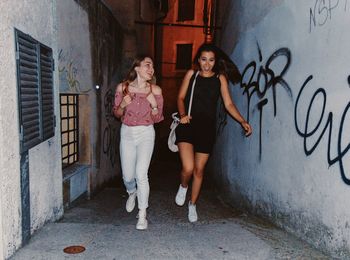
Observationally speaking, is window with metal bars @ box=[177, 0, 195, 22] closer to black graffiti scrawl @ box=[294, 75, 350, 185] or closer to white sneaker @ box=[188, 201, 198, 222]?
white sneaker @ box=[188, 201, 198, 222]

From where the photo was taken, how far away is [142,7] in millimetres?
11914

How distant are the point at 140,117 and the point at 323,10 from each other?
1.99 metres

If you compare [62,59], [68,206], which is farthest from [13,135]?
[68,206]

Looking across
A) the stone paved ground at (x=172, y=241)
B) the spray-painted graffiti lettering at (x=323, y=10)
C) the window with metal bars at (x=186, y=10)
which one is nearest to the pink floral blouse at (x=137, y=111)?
the stone paved ground at (x=172, y=241)

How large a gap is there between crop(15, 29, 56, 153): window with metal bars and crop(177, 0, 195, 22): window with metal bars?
61.7 feet

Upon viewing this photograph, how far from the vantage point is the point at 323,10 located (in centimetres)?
305

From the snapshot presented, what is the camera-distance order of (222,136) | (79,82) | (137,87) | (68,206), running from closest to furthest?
(137,87) < (68,206) < (79,82) < (222,136)

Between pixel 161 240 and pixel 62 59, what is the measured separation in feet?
8.95

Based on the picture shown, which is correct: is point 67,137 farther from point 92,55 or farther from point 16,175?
point 16,175

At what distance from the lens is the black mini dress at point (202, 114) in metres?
3.78

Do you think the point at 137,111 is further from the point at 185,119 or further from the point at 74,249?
the point at 74,249

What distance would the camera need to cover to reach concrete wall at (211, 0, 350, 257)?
→ 2787 millimetres

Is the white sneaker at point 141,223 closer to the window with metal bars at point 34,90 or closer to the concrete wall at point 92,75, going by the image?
the window with metal bars at point 34,90

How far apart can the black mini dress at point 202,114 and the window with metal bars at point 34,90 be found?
1.44m
